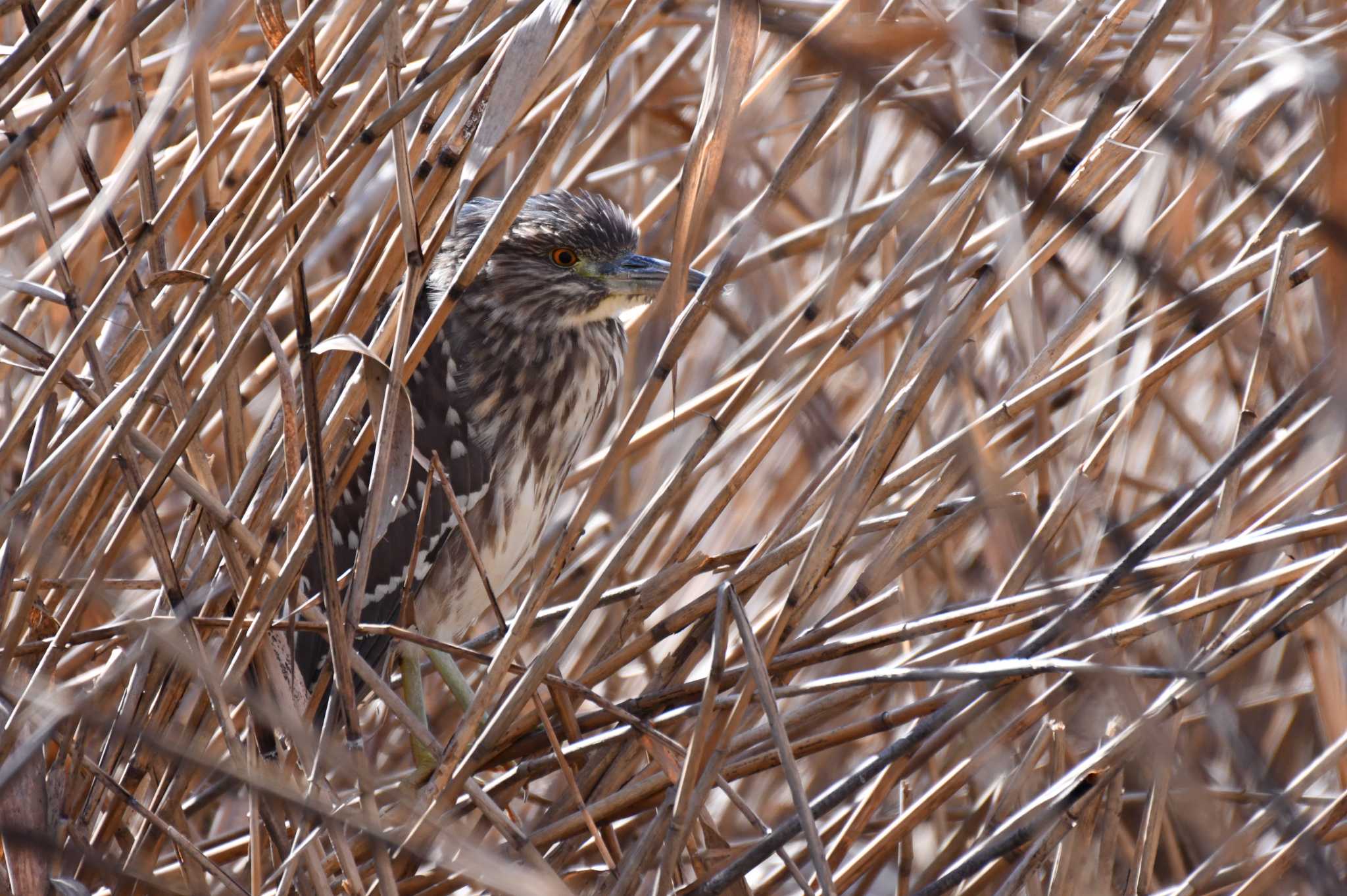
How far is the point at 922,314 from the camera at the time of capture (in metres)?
1.34

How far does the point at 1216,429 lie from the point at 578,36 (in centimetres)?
204

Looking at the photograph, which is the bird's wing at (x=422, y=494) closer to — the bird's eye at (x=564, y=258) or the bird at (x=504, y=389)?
the bird at (x=504, y=389)

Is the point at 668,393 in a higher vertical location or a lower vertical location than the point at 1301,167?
lower

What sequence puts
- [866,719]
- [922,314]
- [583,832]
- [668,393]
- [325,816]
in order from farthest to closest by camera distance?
[668,393], [583,832], [866,719], [922,314], [325,816]

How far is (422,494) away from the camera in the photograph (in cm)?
258

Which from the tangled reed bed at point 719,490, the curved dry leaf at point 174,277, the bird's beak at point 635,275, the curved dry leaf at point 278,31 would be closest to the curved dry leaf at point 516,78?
the tangled reed bed at point 719,490

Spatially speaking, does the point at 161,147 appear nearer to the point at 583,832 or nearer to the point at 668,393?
the point at 668,393

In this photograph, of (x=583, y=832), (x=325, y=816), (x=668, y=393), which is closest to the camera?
(x=325, y=816)

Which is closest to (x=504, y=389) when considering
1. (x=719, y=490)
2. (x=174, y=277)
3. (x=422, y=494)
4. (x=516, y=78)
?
(x=422, y=494)

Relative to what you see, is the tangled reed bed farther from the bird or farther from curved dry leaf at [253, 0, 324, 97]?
the bird

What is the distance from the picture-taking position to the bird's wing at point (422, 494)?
101 inches

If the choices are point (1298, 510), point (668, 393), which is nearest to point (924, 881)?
point (1298, 510)

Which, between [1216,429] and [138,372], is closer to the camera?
[138,372]

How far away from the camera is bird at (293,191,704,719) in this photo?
2.60 meters
